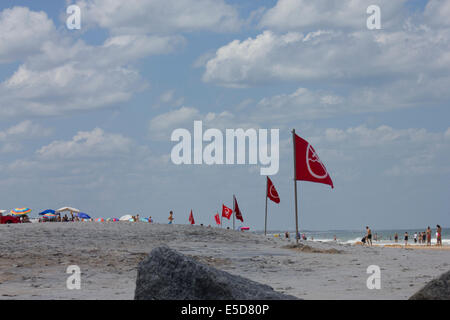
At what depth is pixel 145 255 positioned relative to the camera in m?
20.3

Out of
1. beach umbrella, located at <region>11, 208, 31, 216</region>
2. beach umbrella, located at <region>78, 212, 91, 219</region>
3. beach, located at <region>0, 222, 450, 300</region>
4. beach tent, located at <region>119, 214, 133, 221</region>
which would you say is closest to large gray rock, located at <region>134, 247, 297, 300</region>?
beach, located at <region>0, 222, 450, 300</region>

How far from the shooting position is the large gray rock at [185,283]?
7.34 meters

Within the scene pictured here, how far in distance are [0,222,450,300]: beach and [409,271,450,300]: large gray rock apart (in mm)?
4233

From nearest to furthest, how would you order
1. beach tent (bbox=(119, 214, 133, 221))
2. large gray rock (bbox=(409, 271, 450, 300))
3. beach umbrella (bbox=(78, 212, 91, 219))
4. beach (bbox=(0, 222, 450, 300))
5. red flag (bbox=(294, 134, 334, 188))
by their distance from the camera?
large gray rock (bbox=(409, 271, 450, 300)), beach (bbox=(0, 222, 450, 300)), red flag (bbox=(294, 134, 334, 188)), beach umbrella (bbox=(78, 212, 91, 219)), beach tent (bbox=(119, 214, 133, 221))

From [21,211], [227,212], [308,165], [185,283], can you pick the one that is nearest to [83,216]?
[21,211]

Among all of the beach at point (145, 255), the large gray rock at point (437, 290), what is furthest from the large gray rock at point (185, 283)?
the beach at point (145, 255)

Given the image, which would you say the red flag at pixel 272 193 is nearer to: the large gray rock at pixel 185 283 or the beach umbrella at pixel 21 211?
the beach umbrella at pixel 21 211

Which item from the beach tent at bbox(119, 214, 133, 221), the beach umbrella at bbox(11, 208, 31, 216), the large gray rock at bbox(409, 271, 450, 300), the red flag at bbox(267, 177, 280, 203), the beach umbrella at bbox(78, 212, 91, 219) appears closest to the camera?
the large gray rock at bbox(409, 271, 450, 300)

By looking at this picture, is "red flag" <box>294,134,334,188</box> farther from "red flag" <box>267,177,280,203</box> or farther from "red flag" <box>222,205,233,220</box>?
"red flag" <box>222,205,233,220</box>

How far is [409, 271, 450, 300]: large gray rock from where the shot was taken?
7.71m

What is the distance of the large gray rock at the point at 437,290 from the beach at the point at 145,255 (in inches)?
167
